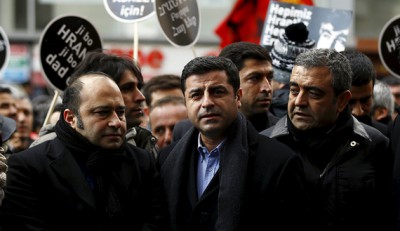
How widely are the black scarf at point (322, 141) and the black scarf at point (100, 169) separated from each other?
1.08 m

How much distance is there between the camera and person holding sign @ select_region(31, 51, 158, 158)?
6180mm

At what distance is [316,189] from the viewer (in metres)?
5.38

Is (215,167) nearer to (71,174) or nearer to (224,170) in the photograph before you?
(224,170)

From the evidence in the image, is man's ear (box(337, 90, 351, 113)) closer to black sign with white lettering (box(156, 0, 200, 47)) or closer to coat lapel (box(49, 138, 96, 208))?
coat lapel (box(49, 138, 96, 208))

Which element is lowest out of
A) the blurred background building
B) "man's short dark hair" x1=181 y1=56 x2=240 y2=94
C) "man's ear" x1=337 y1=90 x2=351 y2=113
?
the blurred background building

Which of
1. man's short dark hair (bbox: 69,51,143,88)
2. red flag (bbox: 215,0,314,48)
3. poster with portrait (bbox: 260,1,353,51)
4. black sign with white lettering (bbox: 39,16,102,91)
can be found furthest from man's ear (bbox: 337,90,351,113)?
red flag (bbox: 215,0,314,48)

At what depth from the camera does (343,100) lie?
569cm

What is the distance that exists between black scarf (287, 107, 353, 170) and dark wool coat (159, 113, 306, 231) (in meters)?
0.30

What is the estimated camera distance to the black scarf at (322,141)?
5.59 m

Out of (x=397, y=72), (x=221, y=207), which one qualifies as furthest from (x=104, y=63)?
(x=397, y=72)

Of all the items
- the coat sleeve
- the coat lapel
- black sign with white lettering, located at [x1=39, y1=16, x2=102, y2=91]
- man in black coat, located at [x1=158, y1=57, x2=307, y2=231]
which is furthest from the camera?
black sign with white lettering, located at [x1=39, y1=16, x2=102, y2=91]

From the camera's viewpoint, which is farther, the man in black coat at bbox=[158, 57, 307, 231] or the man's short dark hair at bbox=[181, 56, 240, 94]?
the man's short dark hair at bbox=[181, 56, 240, 94]

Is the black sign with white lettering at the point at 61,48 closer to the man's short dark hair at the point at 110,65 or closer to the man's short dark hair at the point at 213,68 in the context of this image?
the man's short dark hair at the point at 110,65

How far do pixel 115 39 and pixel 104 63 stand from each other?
16.1 metres
